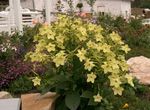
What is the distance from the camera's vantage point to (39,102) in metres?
5.59

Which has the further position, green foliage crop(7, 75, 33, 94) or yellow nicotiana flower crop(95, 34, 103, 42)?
green foliage crop(7, 75, 33, 94)

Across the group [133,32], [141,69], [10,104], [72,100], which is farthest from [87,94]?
[133,32]

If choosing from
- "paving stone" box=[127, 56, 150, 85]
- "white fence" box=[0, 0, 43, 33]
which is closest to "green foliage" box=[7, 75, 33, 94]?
"paving stone" box=[127, 56, 150, 85]

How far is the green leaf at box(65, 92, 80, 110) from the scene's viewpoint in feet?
17.1

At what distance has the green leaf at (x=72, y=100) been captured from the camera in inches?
205

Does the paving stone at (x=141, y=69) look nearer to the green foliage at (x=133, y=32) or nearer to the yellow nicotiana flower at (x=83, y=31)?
the green foliage at (x=133, y=32)

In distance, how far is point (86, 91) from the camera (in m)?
5.32

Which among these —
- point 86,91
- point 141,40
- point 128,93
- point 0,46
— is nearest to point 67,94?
point 86,91

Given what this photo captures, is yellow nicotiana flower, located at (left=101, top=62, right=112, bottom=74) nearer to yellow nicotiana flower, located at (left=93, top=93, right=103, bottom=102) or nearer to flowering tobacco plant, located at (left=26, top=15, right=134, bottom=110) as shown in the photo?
flowering tobacco plant, located at (left=26, top=15, right=134, bottom=110)

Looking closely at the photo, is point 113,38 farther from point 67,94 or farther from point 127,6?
point 127,6

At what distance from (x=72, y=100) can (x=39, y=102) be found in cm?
47

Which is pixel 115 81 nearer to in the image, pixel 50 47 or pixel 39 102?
pixel 50 47

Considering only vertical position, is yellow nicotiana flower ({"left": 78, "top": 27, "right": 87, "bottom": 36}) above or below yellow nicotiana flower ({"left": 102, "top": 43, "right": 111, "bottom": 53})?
above

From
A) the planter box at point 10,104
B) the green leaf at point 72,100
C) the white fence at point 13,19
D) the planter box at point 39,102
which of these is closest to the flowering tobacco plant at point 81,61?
the green leaf at point 72,100
